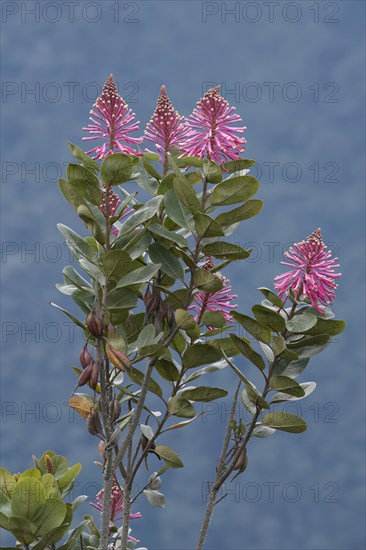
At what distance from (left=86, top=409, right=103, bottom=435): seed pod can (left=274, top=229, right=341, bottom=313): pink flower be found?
628 millimetres

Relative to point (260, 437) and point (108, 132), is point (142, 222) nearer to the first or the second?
point (108, 132)

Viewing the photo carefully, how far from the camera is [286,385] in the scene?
2.52 meters

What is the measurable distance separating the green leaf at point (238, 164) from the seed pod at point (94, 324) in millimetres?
567

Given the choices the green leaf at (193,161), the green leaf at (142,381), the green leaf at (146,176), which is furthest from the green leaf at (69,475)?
the green leaf at (193,161)

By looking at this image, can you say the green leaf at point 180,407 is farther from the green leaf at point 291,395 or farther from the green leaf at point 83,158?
the green leaf at point 83,158

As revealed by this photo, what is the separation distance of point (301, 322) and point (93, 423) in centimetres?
65

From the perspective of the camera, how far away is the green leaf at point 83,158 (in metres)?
2.46

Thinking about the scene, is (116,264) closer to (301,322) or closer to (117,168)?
(117,168)

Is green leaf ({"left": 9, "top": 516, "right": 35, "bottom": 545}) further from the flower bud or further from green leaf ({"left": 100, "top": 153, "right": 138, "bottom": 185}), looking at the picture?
green leaf ({"left": 100, "top": 153, "right": 138, "bottom": 185})

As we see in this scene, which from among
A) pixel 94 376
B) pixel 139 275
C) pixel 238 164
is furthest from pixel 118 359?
pixel 238 164

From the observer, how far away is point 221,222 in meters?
2.52

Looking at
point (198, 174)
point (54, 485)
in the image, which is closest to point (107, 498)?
point (54, 485)

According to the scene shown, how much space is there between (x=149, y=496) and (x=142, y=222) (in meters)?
0.89

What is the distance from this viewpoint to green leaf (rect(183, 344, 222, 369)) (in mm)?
2568
